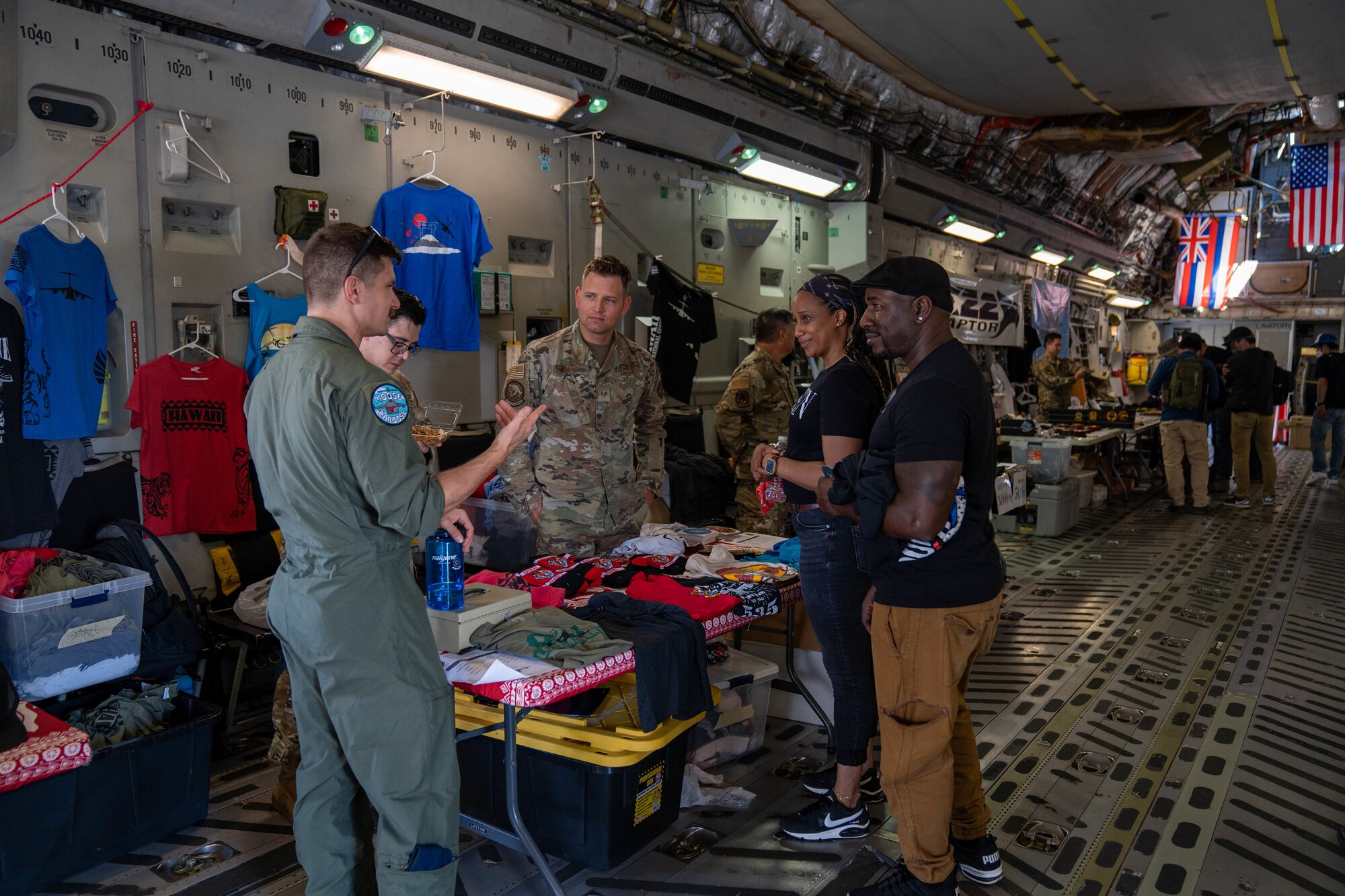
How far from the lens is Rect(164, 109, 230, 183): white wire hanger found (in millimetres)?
3912

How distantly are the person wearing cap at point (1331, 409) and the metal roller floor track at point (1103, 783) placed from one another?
23.1 ft

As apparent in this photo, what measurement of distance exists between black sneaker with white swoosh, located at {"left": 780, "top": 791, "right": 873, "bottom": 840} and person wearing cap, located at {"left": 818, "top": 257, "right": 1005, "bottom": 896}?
482 millimetres

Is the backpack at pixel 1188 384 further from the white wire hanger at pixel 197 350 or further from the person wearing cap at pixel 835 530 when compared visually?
the white wire hanger at pixel 197 350

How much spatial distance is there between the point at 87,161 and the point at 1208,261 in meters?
18.9

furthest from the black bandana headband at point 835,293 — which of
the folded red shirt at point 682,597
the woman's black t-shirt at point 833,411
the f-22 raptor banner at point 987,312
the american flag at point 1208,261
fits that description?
the american flag at point 1208,261

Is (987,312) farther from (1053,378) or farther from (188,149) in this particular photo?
(188,149)

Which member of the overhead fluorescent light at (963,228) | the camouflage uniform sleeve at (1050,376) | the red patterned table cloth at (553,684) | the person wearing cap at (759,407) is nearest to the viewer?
the red patterned table cloth at (553,684)

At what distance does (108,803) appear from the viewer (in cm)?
300

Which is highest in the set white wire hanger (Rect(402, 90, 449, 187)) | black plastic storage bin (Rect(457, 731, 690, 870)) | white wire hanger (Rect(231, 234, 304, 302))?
white wire hanger (Rect(402, 90, 449, 187))

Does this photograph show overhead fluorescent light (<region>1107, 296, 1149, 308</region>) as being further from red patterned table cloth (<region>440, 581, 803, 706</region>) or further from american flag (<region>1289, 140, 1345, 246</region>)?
red patterned table cloth (<region>440, 581, 803, 706</region>)

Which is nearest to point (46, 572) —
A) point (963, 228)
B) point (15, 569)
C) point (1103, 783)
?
point (15, 569)

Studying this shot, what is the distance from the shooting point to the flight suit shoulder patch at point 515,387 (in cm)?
378

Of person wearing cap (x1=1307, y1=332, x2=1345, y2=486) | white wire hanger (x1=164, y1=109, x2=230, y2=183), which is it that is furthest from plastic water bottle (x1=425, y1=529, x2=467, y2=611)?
person wearing cap (x1=1307, y1=332, x2=1345, y2=486)

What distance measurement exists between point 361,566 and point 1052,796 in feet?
9.36
